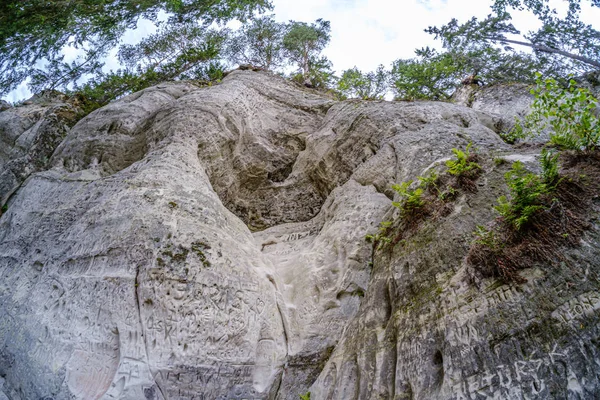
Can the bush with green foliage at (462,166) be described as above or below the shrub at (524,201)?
below

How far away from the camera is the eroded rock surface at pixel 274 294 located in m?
3.27

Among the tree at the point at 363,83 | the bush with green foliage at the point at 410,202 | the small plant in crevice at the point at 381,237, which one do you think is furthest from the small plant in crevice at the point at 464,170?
the tree at the point at 363,83

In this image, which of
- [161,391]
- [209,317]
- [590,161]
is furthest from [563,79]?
[161,391]

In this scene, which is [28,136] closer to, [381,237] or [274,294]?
[274,294]

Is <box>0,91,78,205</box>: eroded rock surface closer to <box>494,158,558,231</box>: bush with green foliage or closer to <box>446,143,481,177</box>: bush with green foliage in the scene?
<box>446,143,481,177</box>: bush with green foliage

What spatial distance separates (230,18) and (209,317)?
9.15 metres

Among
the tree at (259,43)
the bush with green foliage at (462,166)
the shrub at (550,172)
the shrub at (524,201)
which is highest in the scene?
the shrub at (550,172)

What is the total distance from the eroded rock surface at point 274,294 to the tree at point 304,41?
9.35 meters

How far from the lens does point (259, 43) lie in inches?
644

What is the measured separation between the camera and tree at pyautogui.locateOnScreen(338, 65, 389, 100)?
1079cm

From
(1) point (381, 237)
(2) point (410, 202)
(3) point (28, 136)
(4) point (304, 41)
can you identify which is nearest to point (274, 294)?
(1) point (381, 237)

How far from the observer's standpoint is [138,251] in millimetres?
4867

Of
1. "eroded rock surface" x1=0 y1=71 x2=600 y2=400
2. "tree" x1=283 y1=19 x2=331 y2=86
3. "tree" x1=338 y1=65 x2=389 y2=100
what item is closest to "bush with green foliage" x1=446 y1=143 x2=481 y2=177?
"eroded rock surface" x1=0 y1=71 x2=600 y2=400

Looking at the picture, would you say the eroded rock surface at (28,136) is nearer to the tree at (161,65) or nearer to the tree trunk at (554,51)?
the tree at (161,65)
